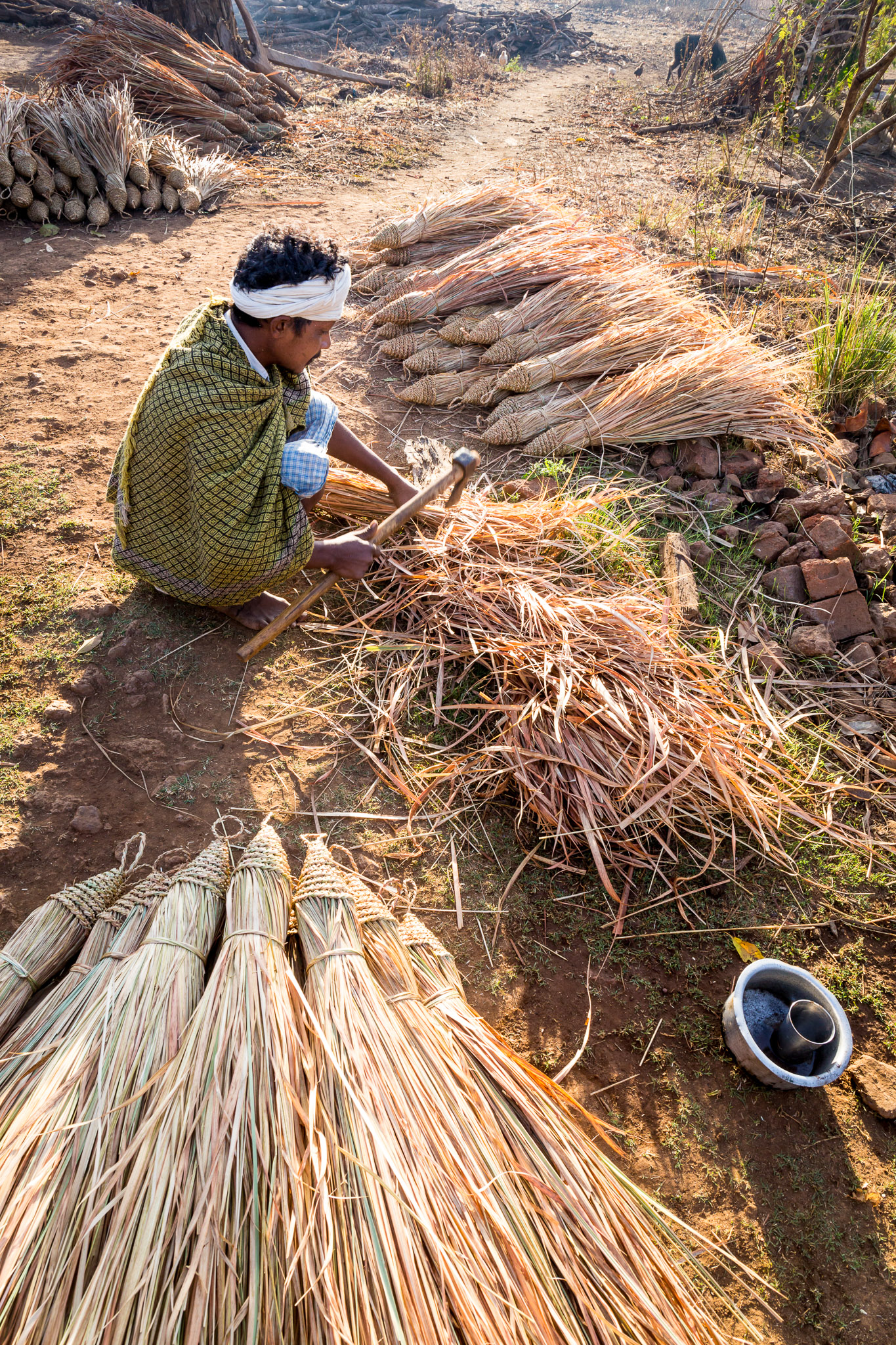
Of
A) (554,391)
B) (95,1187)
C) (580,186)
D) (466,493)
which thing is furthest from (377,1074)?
(580,186)

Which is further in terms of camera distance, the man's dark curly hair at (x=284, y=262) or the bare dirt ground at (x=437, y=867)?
the man's dark curly hair at (x=284, y=262)

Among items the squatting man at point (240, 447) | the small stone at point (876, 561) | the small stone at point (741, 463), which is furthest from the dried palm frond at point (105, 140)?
the small stone at point (876, 561)

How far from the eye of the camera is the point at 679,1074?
1.78 meters

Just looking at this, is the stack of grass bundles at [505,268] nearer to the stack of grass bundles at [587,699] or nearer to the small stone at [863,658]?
the stack of grass bundles at [587,699]

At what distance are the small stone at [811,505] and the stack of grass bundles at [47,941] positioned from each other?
3.00m

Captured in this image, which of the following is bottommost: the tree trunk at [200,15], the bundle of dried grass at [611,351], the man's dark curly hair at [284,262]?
the bundle of dried grass at [611,351]

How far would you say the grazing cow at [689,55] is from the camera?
10.4m

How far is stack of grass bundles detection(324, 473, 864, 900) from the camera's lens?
6.99 feet

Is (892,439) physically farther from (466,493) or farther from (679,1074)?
(679,1074)

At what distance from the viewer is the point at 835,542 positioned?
9.63ft

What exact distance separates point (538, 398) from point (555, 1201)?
10.5 feet

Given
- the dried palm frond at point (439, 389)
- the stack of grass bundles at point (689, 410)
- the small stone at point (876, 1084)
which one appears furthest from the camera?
the dried palm frond at point (439, 389)

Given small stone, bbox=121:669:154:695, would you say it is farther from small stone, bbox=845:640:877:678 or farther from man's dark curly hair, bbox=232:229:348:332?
small stone, bbox=845:640:877:678

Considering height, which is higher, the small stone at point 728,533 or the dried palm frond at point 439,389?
the dried palm frond at point 439,389
